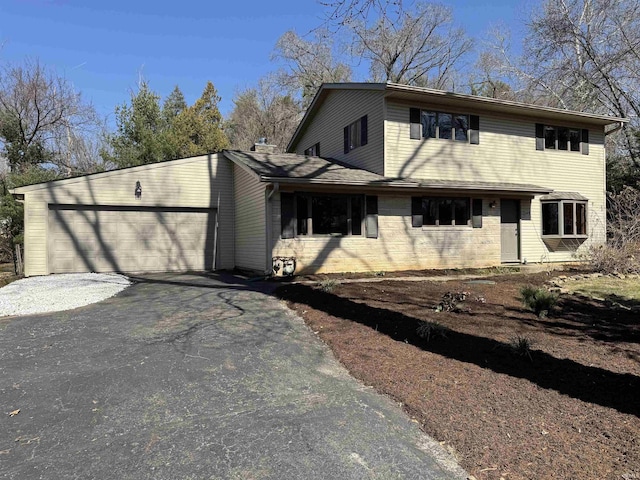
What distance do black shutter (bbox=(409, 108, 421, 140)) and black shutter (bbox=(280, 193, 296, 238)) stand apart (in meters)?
4.48

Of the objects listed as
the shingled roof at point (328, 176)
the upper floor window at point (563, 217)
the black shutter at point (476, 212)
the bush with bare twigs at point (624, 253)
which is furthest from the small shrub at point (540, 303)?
the upper floor window at point (563, 217)

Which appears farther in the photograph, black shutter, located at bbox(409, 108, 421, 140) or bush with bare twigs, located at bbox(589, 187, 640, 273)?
black shutter, located at bbox(409, 108, 421, 140)

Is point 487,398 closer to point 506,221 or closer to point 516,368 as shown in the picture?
point 516,368

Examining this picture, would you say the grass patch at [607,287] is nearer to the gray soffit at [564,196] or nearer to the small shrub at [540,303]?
the small shrub at [540,303]

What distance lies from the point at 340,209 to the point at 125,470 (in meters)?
9.89

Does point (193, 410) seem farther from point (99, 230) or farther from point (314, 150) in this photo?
point (314, 150)

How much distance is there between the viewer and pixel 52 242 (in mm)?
12133

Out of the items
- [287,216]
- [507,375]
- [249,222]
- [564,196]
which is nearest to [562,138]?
[564,196]

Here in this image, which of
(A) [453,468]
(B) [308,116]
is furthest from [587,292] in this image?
(B) [308,116]

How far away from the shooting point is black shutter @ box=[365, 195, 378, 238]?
474 inches

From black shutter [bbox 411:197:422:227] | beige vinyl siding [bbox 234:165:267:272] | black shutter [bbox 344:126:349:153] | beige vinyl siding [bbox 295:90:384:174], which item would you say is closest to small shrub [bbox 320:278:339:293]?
beige vinyl siding [bbox 234:165:267:272]

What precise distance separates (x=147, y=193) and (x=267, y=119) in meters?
20.5

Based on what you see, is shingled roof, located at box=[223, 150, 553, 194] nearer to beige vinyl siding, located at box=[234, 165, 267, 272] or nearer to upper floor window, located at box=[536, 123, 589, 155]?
beige vinyl siding, located at box=[234, 165, 267, 272]

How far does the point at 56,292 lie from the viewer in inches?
336
